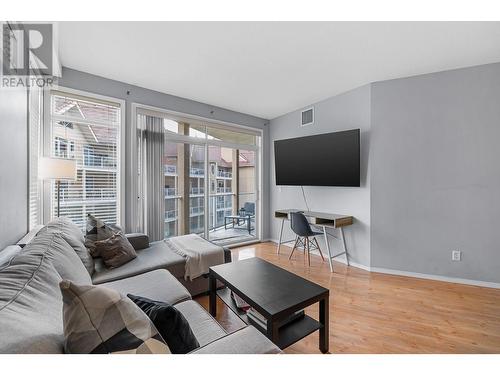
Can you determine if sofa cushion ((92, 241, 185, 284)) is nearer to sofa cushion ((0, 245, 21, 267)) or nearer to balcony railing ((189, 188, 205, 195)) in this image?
sofa cushion ((0, 245, 21, 267))

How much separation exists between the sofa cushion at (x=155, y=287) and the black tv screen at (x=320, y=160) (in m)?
2.52

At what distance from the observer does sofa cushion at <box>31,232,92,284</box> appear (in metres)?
1.20

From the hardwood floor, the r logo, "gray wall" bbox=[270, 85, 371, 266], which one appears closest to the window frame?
the r logo

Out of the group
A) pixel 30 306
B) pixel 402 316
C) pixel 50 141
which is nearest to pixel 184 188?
pixel 50 141

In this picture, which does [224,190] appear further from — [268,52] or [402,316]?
[402,316]

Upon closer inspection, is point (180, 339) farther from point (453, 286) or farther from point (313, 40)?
point (453, 286)

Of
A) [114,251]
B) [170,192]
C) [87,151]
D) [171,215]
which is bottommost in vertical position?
[114,251]

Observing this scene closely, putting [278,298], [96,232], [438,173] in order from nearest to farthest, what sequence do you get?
[278,298], [96,232], [438,173]

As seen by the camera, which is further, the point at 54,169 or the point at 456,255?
the point at 456,255

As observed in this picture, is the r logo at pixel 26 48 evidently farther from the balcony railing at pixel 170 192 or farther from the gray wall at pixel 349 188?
the gray wall at pixel 349 188

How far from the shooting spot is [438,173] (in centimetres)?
269

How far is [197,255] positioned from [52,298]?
1403 mm
